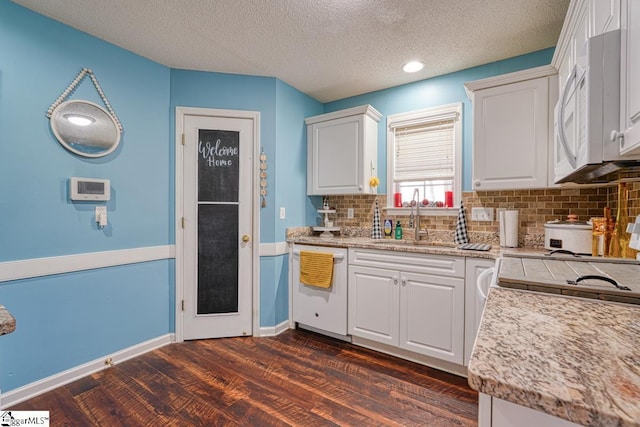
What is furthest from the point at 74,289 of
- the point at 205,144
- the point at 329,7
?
the point at 329,7

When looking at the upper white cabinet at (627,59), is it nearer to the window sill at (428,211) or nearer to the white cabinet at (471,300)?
the white cabinet at (471,300)

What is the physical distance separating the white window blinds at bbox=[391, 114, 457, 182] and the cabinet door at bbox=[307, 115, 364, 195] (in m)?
0.42

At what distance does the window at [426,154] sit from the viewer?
279 centimetres

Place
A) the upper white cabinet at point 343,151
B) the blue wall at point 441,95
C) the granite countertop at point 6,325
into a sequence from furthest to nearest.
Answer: the upper white cabinet at point 343,151 → the blue wall at point 441,95 → the granite countertop at point 6,325

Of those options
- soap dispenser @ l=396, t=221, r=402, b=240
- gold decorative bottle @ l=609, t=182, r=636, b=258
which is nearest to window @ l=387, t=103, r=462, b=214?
soap dispenser @ l=396, t=221, r=402, b=240

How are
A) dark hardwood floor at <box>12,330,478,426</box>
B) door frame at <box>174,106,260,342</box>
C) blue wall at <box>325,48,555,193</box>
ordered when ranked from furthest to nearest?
door frame at <box>174,106,260,342</box> < blue wall at <box>325,48,555,193</box> < dark hardwood floor at <box>12,330,478,426</box>

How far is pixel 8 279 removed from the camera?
184cm

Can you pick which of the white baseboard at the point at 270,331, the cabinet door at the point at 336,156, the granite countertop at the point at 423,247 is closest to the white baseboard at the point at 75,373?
the white baseboard at the point at 270,331

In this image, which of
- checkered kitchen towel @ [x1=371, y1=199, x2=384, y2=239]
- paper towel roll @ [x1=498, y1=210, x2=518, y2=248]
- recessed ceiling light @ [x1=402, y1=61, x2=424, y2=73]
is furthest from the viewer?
checkered kitchen towel @ [x1=371, y1=199, x2=384, y2=239]

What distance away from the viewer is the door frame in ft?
8.93

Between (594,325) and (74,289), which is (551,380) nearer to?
(594,325)

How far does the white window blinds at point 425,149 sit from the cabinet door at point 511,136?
1.62ft

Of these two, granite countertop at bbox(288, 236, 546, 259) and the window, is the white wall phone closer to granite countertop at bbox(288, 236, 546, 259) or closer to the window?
granite countertop at bbox(288, 236, 546, 259)

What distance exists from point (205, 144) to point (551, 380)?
2.88 m
